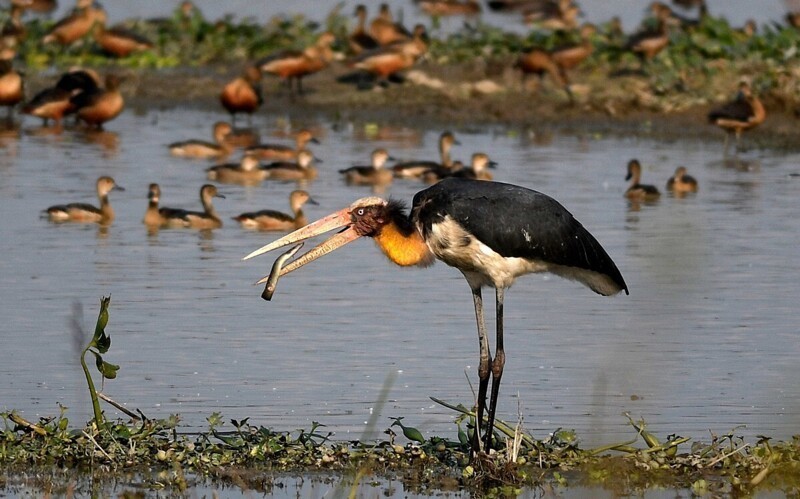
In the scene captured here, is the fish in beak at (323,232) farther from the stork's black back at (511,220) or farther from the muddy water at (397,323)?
the muddy water at (397,323)

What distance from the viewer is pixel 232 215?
15828mm

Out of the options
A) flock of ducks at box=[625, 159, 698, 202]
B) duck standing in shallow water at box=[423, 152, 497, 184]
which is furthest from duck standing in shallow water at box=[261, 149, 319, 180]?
flock of ducks at box=[625, 159, 698, 202]

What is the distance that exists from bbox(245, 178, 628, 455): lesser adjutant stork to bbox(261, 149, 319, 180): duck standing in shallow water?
34.2 feet

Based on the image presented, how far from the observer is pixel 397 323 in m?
10.2

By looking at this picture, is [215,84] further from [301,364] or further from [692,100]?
[301,364]

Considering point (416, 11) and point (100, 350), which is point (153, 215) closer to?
point (100, 350)

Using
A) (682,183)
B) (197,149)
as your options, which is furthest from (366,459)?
Result: (197,149)

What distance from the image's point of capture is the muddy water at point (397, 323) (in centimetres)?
807

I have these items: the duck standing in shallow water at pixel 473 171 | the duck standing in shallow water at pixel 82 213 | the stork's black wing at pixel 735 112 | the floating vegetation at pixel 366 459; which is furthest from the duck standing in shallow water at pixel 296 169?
the floating vegetation at pixel 366 459

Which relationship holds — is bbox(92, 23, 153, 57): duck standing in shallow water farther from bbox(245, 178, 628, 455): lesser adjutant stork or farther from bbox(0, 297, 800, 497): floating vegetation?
bbox(0, 297, 800, 497): floating vegetation

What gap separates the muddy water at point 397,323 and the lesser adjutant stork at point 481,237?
0.49 metres

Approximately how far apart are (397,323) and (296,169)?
26.2ft

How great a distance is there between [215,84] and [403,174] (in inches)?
280

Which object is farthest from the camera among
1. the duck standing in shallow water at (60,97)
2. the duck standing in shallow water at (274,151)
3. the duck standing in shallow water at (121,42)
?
the duck standing in shallow water at (121,42)
